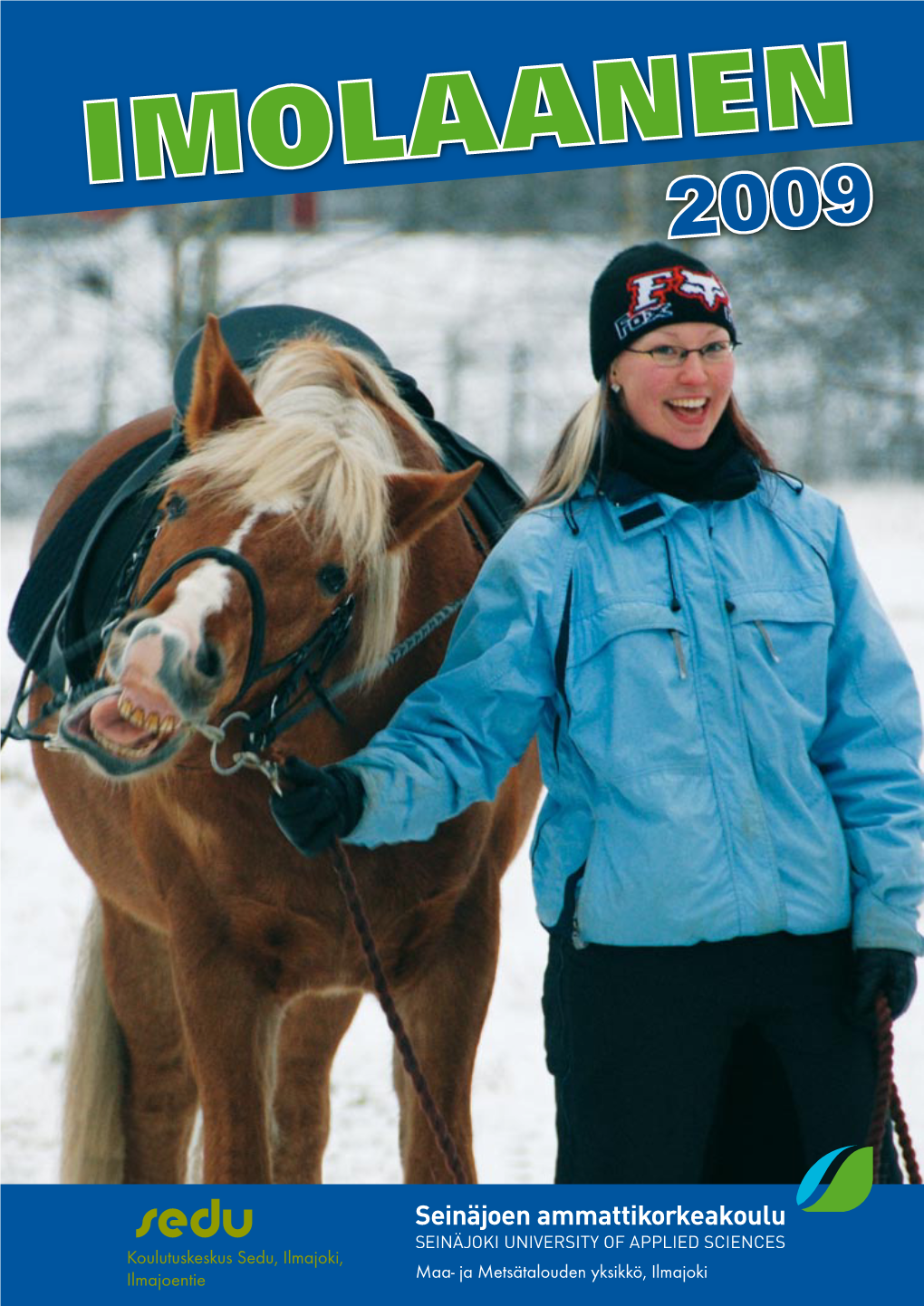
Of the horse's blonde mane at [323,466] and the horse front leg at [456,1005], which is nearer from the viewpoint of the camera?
the horse's blonde mane at [323,466]

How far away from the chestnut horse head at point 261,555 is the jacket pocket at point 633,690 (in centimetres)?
32

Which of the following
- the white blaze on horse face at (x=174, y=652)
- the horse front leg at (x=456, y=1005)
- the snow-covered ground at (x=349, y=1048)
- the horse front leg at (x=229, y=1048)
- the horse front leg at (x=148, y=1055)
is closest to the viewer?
the white blaze on horse face at (x=174, y=652)

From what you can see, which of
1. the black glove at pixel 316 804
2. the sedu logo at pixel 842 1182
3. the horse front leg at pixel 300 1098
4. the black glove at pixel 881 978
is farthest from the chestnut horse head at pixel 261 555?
the horse front leg at pixel 300 1098

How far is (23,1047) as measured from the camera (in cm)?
420

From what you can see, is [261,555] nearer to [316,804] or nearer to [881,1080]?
[316,804]

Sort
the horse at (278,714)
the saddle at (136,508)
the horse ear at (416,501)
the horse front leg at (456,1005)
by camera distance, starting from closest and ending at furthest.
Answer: the horse at (278,714)
the horse ear at (416,501)
the horse front leg at (456,1005)
the saddle at (136,508)

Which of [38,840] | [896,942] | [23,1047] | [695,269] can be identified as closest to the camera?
[896,942]

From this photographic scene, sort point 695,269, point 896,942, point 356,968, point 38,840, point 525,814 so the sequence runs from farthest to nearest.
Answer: point 38,840 → point 525,814 → point 356,968 → point 695,269 → point 896,942

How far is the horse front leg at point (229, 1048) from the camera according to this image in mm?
2256

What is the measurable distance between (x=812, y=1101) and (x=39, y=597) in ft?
6.94

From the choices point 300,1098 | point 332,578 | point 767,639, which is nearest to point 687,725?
point 767,639

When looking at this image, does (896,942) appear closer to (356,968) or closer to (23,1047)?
(356,968)

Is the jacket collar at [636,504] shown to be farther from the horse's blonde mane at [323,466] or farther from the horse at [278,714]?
the horse's blonde mane at [323,466]

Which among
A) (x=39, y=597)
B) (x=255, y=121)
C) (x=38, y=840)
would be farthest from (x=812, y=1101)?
(x=38, y=840)
